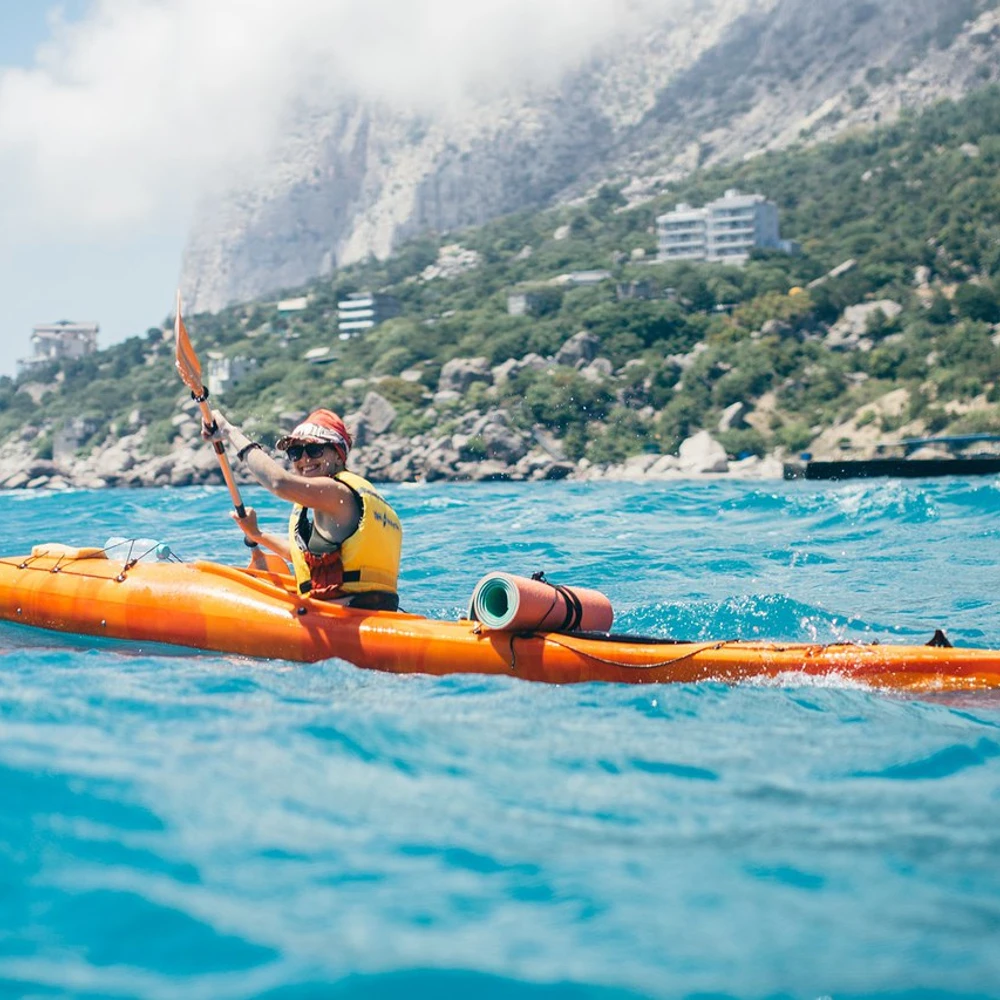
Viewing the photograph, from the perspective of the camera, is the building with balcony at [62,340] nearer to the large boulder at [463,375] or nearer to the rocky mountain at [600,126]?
the rocky mountain at [600,126]

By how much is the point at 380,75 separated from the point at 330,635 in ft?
464

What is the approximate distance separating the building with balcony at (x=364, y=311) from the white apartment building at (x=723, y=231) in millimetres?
17123

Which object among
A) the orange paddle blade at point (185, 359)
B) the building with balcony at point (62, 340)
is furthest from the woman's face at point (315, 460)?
the building with balcony at point (62, 340)

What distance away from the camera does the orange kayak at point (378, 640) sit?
18.0 ft

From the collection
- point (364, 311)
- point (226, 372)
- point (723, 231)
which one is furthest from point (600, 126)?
point (226, 372)

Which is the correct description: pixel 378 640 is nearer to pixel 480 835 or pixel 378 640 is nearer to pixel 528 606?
pixel 528 606

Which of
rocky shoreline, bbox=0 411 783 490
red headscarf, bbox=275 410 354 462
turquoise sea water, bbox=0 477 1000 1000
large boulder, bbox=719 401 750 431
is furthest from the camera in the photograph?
large boulder, bbox=719 401 750 431

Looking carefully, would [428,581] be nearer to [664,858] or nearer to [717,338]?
[664,858]

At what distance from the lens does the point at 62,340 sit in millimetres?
125625

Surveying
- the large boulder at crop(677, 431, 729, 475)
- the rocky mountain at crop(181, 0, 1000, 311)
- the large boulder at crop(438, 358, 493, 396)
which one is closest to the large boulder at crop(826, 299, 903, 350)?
the large boulder at crop(677, 431, 729, 475)

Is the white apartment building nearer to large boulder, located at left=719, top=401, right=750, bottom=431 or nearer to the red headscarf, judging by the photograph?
large boulder, located at left=719, top=401, right=750, bottom=431

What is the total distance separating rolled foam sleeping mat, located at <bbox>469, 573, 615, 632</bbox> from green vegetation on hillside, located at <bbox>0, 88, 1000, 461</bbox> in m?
36.7

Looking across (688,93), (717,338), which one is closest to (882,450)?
(717,338)

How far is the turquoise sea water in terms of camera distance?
9.44 ft
